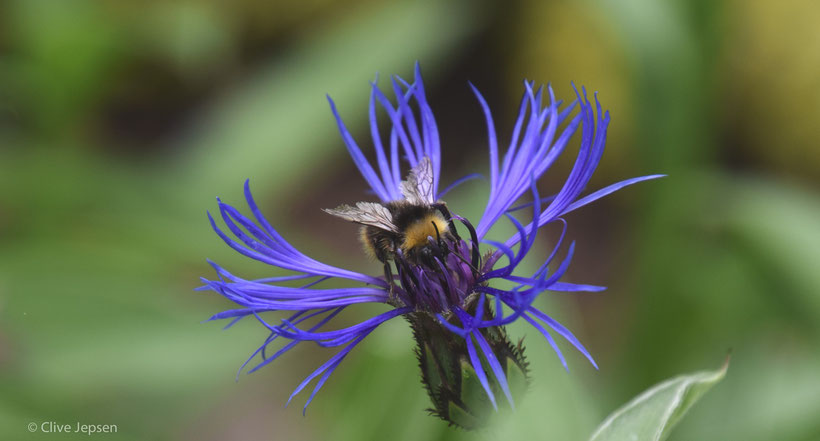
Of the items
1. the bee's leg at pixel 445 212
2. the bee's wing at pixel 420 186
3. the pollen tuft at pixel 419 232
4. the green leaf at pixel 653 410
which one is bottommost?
the green leaf at pixel 653 410

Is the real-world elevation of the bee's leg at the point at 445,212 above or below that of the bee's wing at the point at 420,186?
below

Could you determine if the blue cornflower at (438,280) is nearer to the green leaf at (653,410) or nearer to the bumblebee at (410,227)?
the bumblebee at (410,227)

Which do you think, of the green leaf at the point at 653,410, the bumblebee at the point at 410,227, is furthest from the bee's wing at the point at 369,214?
the green leaf at the point at 653,410

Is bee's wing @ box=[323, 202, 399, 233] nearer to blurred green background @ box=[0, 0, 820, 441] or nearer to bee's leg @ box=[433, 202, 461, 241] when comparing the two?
bee's leg @ box=[433, 202, 461, 241]

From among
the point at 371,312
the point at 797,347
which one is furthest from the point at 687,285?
the point at 371,312

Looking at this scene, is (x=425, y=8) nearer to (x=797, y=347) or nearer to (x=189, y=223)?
(x=189, y=223)

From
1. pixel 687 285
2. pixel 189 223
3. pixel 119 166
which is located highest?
pixel 119 166

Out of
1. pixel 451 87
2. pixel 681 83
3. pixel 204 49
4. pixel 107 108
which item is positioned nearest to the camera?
pixel 681 83
